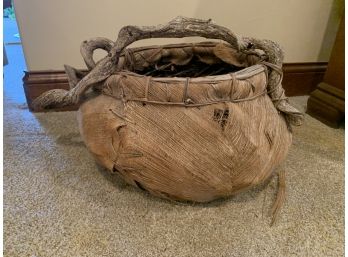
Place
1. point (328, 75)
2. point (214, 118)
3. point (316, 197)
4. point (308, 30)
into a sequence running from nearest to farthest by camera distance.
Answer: point (214, 118), point (316, 197), point (328, 75), point (308, 30)

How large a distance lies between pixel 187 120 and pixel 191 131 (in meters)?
0.02

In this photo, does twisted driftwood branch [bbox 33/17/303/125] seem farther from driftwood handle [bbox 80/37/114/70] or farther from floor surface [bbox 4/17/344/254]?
floor surface [bbox 4/17/344/254]

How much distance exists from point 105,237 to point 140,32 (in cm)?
34

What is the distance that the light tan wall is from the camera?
0.87m

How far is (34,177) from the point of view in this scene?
0.67 metres

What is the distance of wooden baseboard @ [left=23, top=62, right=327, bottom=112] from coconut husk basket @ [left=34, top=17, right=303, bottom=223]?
0.42 metres

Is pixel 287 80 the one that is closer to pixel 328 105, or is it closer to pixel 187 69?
pixel 328 105

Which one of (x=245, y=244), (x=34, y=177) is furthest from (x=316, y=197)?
→ (x=34, y=177)

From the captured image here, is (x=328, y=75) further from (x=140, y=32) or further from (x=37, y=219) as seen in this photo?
(x=37, y=219)

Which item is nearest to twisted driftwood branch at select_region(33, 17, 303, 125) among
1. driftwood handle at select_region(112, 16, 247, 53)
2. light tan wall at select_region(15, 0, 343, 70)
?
driftwood handle at select_region(112, 16, 247, 53)

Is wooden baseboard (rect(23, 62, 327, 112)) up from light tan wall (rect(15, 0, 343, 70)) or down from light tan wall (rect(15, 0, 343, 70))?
down

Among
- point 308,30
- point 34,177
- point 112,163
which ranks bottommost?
point 34,177

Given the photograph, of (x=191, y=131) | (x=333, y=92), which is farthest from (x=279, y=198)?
(x=333, y=92)

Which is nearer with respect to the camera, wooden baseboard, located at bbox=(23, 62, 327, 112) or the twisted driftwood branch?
the twisted driftwood branch
